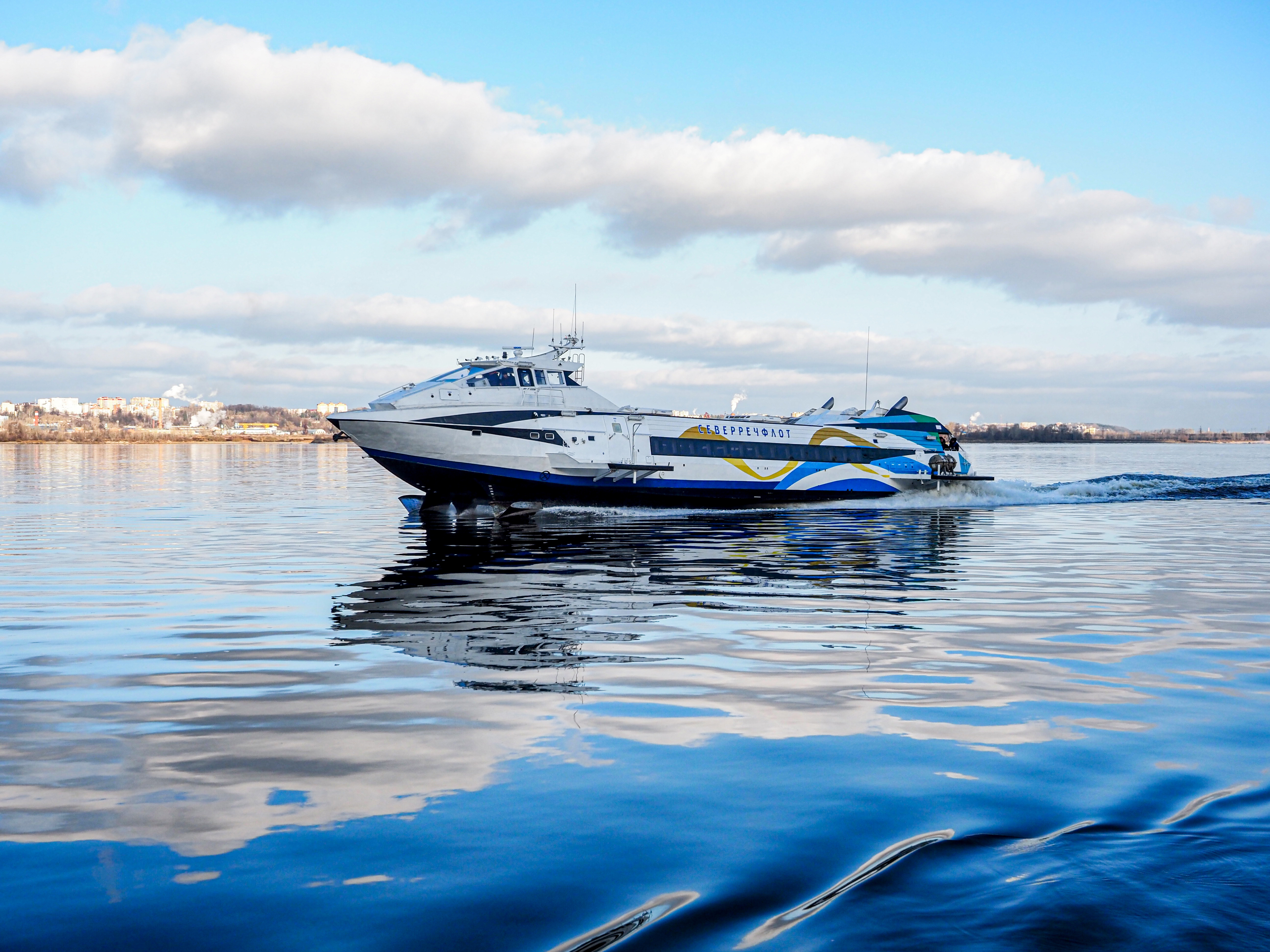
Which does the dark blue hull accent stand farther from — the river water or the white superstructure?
the river water

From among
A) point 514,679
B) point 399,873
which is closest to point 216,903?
point 399,873

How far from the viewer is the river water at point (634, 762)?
3.98 m

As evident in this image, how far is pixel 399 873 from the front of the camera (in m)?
4.34

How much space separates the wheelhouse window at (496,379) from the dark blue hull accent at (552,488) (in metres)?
2.56

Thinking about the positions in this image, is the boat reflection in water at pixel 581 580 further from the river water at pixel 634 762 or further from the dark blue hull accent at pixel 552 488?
the dark blue hull accent at pixel 552 488

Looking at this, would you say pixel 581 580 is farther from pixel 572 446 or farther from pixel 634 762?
pixel 572 446

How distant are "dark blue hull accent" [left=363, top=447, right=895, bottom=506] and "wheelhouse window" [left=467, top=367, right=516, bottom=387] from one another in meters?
2.56

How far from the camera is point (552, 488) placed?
27.7 m

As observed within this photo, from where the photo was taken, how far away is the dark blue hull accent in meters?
27.0

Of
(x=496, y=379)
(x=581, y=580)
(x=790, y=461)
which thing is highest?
(x=496, y=379)

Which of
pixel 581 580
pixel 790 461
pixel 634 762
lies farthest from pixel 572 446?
pixel 634 762

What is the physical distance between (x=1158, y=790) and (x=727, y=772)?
2571 mm

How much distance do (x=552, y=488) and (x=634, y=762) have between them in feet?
71.8

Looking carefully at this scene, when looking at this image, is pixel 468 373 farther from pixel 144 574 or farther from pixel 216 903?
pixel 216 903
